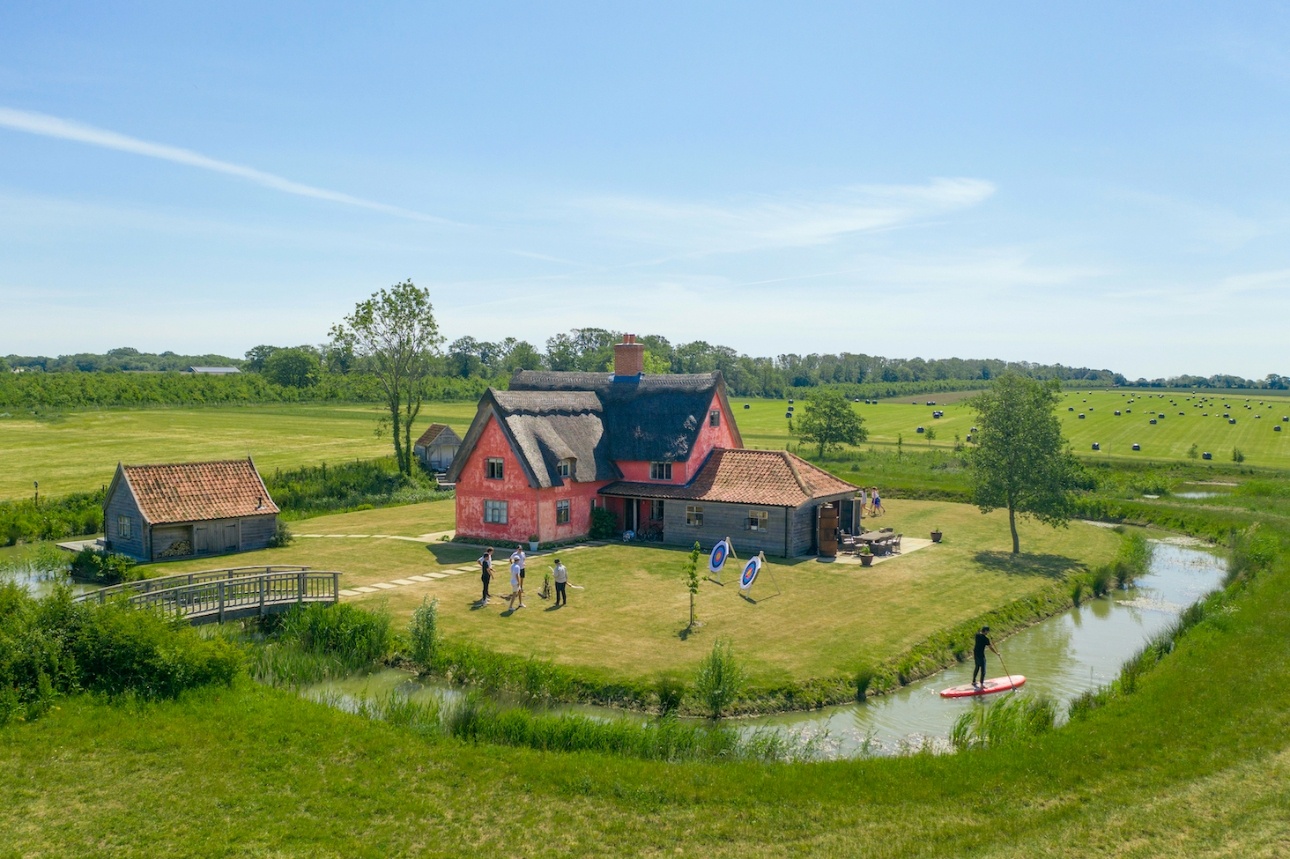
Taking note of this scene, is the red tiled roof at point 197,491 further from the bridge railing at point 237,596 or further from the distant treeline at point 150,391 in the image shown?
the distant treeline at point 150,391

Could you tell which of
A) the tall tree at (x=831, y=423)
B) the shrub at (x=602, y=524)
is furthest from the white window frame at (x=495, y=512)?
the tall tree at (x=831, y=423)

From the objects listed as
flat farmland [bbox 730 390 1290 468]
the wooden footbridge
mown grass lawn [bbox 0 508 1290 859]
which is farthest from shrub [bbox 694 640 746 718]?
flat farmland [bbox 730 390 1290 468]

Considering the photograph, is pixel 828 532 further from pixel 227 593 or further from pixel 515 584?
pixel 227 593

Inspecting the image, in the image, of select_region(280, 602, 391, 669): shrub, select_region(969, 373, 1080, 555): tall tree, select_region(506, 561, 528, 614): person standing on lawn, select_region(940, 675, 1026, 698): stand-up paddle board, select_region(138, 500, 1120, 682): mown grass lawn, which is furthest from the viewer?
select_region(969, 373, 1080, 555): tall tree

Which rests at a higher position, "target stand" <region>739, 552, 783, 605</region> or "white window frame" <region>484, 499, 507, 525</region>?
"white window frame" <region>484, 499, 507, 525</region>

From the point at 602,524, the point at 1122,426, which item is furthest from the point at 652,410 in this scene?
the point at 1122,426

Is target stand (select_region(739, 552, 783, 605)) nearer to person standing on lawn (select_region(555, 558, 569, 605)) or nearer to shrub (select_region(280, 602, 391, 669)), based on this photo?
person standing on lawn (select_region(555, 558, 569, 605))

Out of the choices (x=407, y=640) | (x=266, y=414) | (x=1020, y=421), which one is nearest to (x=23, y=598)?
(x=407, y=640)
